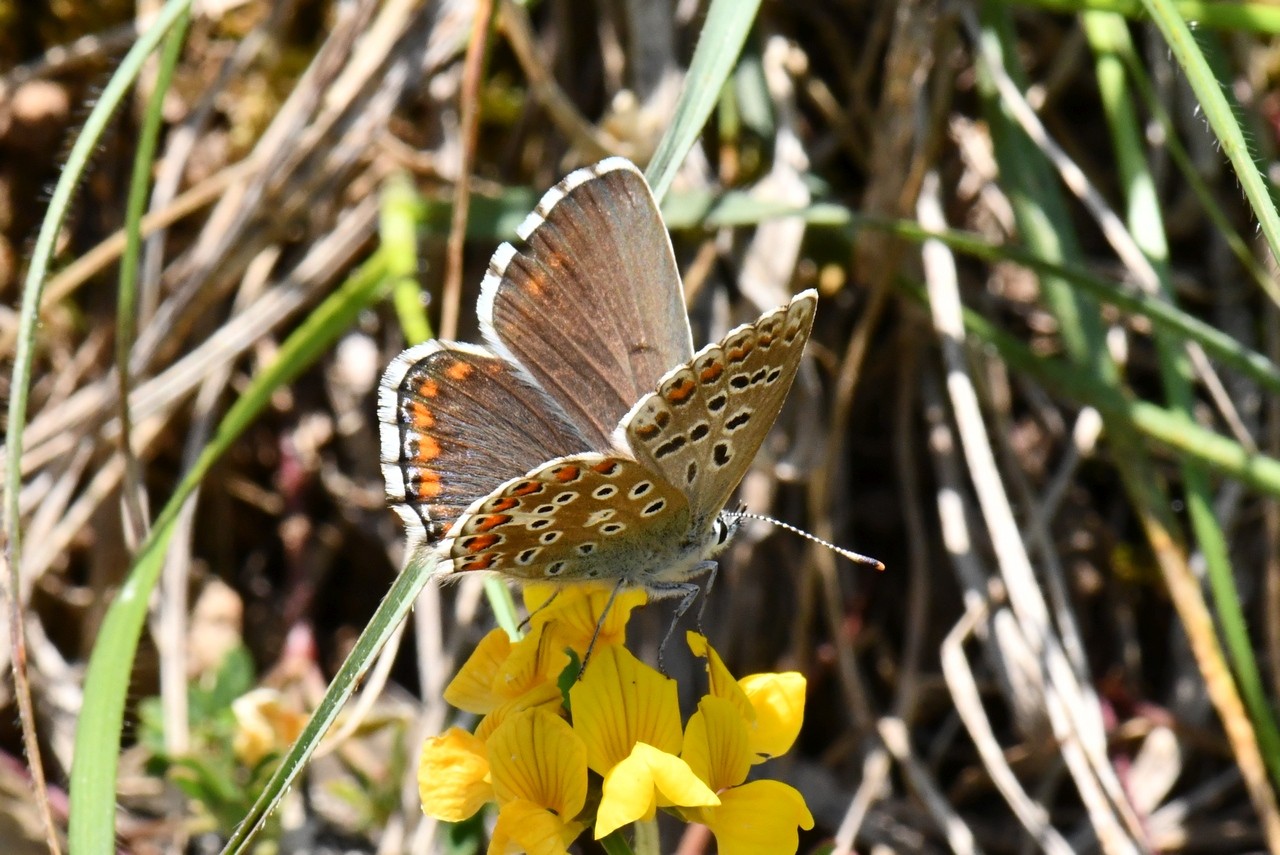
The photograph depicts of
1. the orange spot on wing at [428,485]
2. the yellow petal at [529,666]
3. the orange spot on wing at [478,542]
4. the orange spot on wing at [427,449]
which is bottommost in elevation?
the yellow petal at [529,666]

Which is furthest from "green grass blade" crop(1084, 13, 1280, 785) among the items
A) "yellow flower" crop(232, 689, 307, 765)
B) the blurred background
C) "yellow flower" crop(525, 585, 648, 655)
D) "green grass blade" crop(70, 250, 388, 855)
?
"yellow flower" crop(232, 689, 307, 765)

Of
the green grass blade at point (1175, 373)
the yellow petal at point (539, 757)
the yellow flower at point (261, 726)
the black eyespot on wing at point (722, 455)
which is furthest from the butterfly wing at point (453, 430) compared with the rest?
the green grass blade at point (1175, 373)

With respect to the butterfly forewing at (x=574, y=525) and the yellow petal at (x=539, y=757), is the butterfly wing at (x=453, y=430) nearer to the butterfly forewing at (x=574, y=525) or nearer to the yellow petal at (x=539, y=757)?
the butterfly forewing at (x=574, y=525)

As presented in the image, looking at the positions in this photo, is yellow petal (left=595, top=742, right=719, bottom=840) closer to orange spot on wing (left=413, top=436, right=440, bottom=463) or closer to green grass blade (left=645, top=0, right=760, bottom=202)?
orange spot on wing (left=413, top=436, right=440, bottom=463)

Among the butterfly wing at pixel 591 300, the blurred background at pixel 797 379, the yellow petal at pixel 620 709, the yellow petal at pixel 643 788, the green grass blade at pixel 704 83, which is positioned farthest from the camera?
the blurred background at pixel 797 379

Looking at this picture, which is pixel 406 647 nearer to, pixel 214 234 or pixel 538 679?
pixel 214 234

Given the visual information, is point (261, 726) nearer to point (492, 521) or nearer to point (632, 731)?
point (492, 521)

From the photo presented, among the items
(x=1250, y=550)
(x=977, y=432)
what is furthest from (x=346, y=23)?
(x=1250, y=550)
